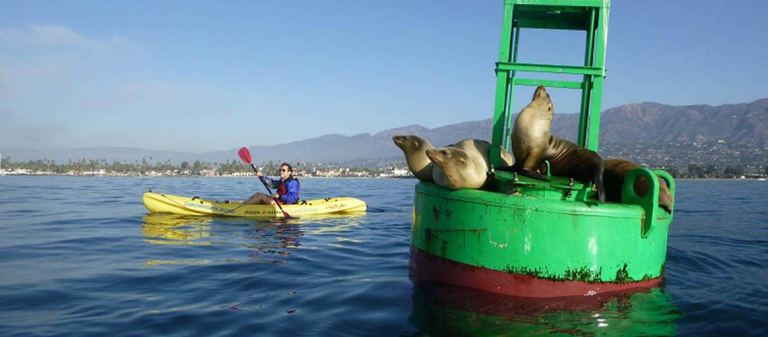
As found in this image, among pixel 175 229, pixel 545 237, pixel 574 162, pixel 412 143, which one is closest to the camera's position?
pixel 545 237

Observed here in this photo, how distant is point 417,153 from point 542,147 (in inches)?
64.8

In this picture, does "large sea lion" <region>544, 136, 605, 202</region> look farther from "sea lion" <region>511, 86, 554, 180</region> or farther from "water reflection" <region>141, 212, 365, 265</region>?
"water reflection" <region>141, 212, 365, 265</region>

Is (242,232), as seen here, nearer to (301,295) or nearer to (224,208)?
(224,208)

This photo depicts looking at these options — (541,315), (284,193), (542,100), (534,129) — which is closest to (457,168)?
(534,129)

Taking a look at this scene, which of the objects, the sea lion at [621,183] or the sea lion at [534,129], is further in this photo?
the sea lion at [534,129]

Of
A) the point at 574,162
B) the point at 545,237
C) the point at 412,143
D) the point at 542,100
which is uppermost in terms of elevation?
the point at 542,100

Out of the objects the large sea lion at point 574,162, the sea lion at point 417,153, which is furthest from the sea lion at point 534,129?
the sea lion at point 417,153

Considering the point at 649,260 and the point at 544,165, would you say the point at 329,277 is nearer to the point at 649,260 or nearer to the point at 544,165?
the point at 544,165

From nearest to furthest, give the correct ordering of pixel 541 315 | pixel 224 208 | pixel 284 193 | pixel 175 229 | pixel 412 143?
pixel 541 315
pixel 412 143
pixel 175 229
pixel 224 208
pixel 284 193

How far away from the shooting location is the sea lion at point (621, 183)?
6.18 meters

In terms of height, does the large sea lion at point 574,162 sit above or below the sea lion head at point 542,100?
below

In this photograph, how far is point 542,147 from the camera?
21.7ft

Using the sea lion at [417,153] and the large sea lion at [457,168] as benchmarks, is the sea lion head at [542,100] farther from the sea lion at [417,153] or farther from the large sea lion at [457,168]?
the sea lion at [417,153]

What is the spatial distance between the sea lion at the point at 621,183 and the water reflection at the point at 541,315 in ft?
3.60
